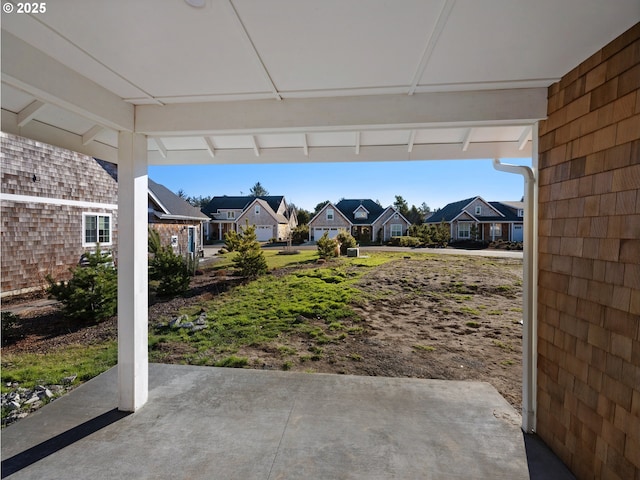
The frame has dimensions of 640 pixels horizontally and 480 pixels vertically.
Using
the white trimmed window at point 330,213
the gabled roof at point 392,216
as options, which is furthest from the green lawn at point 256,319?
the white trimmed window at point 330,213

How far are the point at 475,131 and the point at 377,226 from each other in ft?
9.45

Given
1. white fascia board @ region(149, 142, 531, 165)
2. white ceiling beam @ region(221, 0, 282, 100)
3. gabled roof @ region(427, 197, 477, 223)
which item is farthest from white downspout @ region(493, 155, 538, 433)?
gabled roof @ region(427, 197, 477, 223)

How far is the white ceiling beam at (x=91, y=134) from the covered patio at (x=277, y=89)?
1cm

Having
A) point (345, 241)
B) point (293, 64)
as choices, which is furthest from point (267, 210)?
point (293, 64)

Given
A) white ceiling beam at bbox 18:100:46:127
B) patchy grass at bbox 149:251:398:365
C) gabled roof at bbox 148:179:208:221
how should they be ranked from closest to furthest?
white ceiling beam at bbox 18:100:46:127 < patchy grass at bbox 149:251:398:365 < gabled roof at bbox 148:179:208:221

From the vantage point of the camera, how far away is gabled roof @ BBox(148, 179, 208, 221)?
6012mm

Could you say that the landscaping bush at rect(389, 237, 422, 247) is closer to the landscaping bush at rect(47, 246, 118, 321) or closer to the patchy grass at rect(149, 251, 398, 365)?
the patchy grass at rect(149, 251, 398, 365)

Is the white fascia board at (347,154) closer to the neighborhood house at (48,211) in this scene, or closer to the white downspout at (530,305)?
the white downspout at (530,305)

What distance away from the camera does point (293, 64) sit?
174 centimetres

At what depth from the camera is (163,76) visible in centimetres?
190

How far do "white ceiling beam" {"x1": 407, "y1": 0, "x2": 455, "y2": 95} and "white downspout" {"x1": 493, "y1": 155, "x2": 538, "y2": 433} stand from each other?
109cm

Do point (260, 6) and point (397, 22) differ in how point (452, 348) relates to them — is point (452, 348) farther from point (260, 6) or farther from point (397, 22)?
point (260, 6)

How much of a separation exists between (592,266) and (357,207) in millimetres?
3846

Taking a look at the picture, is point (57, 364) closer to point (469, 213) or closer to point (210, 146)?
point (210, 146)
